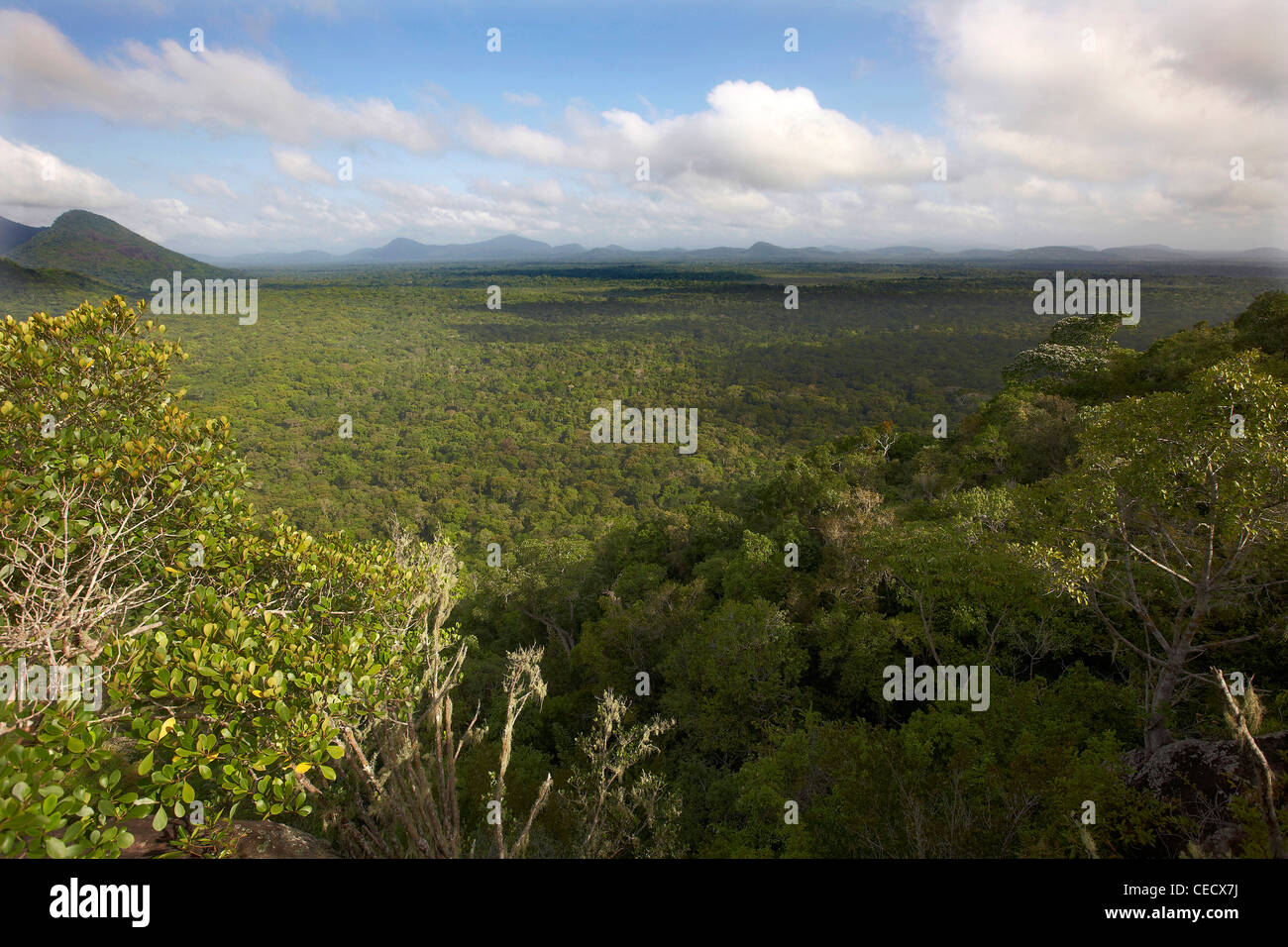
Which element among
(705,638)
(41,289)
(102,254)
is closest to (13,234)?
(102,254)

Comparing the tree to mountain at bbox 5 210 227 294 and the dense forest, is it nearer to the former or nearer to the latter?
the dense forest

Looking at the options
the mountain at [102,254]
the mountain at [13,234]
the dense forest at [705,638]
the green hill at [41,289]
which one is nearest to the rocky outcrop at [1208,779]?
the dense forest at [705,638]

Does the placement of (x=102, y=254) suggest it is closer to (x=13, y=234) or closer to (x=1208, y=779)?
(x=13, y=234)

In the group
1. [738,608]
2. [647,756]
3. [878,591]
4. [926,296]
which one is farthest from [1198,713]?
[926,296]

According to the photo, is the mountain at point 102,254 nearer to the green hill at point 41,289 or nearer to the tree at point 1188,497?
the green hill at point 41,289

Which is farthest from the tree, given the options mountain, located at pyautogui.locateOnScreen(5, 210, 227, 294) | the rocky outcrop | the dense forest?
mountain, located at pyautogui.locateOnScreen(5, 210, 227, 294)
